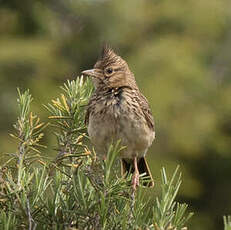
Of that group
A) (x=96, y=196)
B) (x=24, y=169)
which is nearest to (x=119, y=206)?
(x=96, y=196)

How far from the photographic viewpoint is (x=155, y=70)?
640 inches

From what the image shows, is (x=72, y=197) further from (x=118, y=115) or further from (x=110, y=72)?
(x=110, y=72)

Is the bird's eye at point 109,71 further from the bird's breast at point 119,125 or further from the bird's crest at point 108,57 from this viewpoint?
the bird's breast at point 119,125

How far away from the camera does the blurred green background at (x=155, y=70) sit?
14695mm

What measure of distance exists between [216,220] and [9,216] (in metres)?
12.7

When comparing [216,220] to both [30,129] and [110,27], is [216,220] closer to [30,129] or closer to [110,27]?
[110,27]

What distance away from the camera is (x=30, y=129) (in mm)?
2555

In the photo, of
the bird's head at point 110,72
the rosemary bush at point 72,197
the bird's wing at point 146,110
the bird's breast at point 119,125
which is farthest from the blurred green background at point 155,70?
the rosemary bush at point 72,197

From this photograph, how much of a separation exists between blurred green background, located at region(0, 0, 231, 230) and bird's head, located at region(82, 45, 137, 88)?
9549 mm

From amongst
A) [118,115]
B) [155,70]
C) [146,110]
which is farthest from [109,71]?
[155,70]

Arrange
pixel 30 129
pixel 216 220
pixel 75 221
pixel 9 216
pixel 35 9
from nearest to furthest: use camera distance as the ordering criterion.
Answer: pixel 9 216 → pixel 75 221 → pixel 30 129 → pixel 216 220 → pixel 35 9

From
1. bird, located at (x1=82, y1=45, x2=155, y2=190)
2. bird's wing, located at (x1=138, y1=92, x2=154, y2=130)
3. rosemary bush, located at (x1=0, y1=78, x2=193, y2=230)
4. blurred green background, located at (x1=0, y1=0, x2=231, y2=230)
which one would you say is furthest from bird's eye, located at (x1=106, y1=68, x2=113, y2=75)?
blurred green background, located at (x1=0, y1=0, x2=231, y2=230)

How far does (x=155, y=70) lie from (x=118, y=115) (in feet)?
41.1

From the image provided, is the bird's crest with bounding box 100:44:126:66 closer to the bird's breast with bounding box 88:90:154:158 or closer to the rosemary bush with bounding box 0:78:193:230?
the bird's breast with bounding box 88:90:154:158
